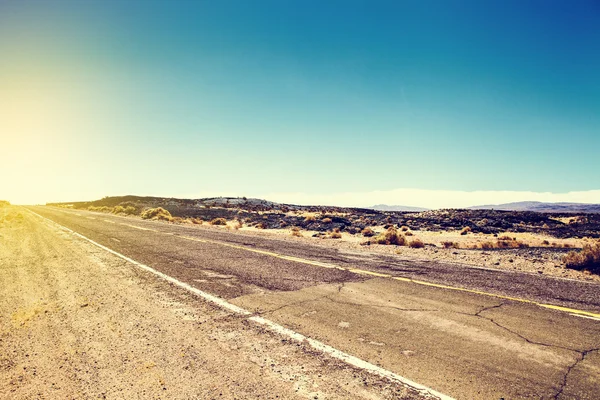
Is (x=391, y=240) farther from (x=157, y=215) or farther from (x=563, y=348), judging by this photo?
(x=157, y=215)

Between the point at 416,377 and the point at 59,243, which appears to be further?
the point at 59,243

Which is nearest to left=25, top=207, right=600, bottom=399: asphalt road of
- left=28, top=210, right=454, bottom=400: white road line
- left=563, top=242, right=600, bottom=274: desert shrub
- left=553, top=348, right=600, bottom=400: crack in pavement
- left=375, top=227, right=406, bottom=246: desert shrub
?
left=553, top=348, right=600, bottom=400: crack in pavement

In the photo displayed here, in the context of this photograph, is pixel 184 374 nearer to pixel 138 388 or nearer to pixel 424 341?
pixel 138 388

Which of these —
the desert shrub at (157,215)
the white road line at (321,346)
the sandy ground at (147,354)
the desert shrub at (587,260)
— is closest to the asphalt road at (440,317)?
the white road line at (321,346)

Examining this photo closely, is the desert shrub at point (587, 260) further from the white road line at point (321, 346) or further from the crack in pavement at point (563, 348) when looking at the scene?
the white road line at point (321, 346)

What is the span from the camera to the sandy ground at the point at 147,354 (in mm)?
2881

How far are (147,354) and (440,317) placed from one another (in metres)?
4.09

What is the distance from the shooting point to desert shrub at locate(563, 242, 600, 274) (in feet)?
31.7

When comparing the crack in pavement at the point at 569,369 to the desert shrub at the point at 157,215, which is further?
the desert shrub at the point at 157,215

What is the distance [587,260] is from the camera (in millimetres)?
9820

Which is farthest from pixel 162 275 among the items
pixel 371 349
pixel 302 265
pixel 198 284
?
pixel 371 349

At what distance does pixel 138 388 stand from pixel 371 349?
249cm

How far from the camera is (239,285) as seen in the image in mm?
6504

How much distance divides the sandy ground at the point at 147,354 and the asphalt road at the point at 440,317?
2.07 feet
